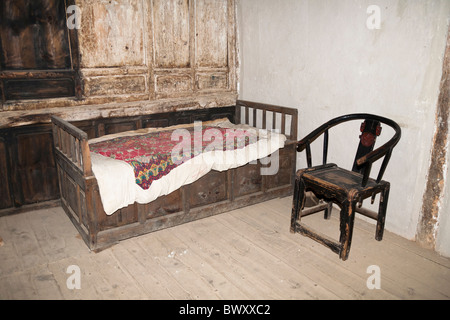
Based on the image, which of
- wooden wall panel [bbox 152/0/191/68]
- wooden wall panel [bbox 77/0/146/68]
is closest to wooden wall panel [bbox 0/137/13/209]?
wooden wall panel [bbox 77/0/146/68]

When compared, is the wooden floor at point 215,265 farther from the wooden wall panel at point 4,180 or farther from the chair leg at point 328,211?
the wooden wall panel at point 4,180

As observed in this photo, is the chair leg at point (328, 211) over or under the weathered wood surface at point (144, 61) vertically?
under

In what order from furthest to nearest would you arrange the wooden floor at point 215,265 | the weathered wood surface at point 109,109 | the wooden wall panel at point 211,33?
the wooden wall panel at point 211,33 → the weathered wood surface at point 109,109 → the wooden floor at point 215,265

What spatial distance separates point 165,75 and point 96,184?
175cm

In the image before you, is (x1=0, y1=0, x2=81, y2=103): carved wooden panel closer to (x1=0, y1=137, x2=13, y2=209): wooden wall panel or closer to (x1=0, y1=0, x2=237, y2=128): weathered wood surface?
(x1=0, y1=0, x2=237, y2=128): weathered wood surface

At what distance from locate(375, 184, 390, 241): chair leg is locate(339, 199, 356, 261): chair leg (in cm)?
39

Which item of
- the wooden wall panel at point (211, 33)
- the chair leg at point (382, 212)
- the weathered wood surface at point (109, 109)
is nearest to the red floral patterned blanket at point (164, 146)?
the weathered wood surface at point (109, 109)

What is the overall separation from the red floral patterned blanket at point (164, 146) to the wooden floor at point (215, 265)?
597 millimetres

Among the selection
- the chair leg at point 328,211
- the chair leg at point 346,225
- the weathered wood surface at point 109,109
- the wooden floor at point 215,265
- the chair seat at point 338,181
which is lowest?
the wooden floor at point 215,265

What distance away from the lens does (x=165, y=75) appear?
13.1 feet

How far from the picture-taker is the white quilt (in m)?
2.67

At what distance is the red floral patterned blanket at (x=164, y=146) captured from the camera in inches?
113

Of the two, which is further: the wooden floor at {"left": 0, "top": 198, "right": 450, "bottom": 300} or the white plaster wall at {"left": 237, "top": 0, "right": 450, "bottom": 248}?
the white plaster wall at {"left": 237, "top": 0, "right": 450, "bottom": 248}

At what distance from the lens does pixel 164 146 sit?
128 inches
